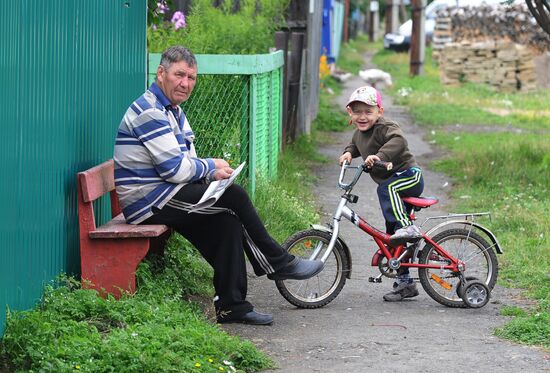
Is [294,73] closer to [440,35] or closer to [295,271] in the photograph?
[295,271]

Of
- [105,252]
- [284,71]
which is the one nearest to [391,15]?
[284,71]

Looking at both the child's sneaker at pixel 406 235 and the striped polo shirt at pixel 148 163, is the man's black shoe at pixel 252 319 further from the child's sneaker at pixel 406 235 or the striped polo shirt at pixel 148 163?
the child's sneaker at pixel 406 235

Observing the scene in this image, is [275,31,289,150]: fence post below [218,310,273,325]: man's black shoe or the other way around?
the other way around

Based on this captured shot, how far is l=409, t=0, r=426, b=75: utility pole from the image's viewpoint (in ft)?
96.0

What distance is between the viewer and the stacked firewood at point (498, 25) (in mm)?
30938

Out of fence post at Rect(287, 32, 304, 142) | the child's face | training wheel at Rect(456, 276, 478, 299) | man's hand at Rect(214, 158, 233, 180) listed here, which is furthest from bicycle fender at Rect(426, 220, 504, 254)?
fence post at Rect(287, 32, 304, 142)

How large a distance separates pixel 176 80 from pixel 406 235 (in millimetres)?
1776

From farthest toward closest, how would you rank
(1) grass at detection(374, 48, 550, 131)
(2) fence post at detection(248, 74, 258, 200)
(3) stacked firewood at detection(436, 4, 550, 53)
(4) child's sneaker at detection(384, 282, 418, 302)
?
(3) stacked firewood at detection(436, 4, 550, 53) < (1) grass at detection(374, 48, 550, 131) < (2) fence post at detection(248, 74, 258, 200) < (4) child's sneaker at detection(384, 282, 418, 302)

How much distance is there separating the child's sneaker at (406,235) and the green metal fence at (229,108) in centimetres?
221

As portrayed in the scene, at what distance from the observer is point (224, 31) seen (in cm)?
1191

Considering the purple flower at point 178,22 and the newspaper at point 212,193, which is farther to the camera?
the purple flower at point 178,22

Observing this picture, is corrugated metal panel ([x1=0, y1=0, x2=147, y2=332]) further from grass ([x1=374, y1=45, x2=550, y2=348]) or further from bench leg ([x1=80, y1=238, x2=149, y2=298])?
grass ([x1=374, y1=45, x2=550, y2=348])

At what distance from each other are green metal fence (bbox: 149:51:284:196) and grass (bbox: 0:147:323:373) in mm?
1873

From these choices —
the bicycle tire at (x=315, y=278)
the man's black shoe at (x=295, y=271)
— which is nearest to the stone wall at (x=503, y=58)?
the bicycle tire at (x=315, y=278)
